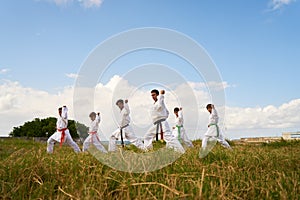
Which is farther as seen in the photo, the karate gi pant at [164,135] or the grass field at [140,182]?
the karate gi pant at [164,135]

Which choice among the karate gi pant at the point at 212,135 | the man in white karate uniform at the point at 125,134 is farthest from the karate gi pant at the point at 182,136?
the man in white karate uniform at the point at 125,134

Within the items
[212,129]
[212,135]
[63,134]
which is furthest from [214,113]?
[63,134]

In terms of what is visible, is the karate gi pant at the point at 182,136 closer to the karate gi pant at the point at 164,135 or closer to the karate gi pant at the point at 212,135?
the karate gi pant at the point at 212,135

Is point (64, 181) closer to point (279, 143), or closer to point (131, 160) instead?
point (131, 160)

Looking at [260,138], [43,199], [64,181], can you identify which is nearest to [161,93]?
[64,181]

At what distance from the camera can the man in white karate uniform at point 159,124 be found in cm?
839

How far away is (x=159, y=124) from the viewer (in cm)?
903

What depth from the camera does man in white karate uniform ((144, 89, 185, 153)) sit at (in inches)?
330

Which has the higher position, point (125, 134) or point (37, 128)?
point (37, 128)

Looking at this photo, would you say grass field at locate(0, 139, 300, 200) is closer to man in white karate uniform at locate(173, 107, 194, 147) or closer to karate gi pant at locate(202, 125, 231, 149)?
karate gi pant at locate(202, 125, 231, 149)

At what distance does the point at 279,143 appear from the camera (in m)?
15.0

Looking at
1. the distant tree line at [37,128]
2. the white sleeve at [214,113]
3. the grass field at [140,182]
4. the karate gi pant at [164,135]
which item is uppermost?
the distant tree line at [37,128]

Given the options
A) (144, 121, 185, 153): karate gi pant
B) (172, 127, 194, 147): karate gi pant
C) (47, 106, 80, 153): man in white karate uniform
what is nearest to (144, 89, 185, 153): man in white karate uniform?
(144, 121, 185, 153): karate gi pant

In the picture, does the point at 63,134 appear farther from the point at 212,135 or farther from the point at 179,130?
the point at 212,135
